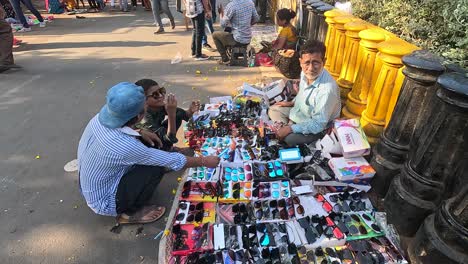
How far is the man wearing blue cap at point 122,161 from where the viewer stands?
2188 mm

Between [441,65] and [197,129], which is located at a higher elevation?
[441,65]

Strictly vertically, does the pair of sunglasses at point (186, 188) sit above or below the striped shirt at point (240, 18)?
below

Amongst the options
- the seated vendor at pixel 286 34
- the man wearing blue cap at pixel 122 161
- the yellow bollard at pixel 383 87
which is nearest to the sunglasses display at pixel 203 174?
the man wearing blue cap at pixel 122 161

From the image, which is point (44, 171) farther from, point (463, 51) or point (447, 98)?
point (463, 51)

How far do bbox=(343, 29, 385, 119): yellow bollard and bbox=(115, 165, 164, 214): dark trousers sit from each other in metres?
2.33

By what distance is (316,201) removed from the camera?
8.80ft

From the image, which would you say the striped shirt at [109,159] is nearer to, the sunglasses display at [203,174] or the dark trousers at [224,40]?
the sunglasses display at [203,174]

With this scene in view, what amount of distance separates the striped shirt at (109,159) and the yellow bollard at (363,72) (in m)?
2.18

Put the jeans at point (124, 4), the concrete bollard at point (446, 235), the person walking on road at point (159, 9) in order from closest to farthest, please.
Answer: the concrete bollard at point (446, 235), the person walking on road at point (159, 9), the jeans at point (124, 4)

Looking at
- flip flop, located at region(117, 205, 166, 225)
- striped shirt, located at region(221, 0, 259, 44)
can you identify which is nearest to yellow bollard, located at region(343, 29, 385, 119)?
flip flop, located at region(117, 205, 166, 225)

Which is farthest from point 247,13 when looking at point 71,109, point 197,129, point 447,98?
point 447,98

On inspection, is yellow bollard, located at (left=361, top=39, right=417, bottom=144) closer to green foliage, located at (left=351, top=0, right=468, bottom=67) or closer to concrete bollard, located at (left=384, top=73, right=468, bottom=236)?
green foliage, located at (left=351, top=0, right=468, bottom=67)

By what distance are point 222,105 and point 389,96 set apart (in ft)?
7.26

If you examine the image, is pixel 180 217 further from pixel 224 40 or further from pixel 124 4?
pixel 124 4
